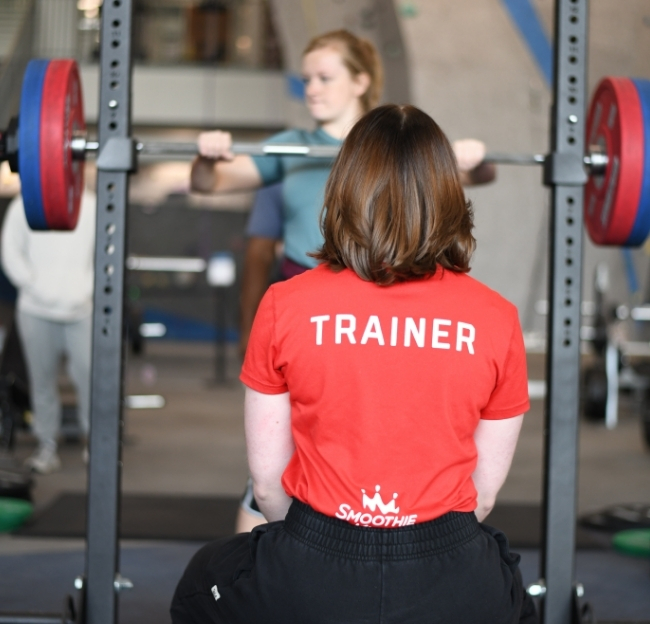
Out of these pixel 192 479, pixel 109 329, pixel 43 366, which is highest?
pixel 109 329

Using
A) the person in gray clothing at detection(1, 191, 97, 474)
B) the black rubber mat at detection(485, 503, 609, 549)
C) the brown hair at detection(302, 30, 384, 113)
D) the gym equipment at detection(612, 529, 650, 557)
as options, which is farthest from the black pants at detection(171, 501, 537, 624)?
the person in gray clothing at detection(1, 191, 97, 474)

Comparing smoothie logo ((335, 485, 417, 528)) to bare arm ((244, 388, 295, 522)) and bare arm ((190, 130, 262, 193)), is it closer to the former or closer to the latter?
bare arm ((244, 388, 295, 522))

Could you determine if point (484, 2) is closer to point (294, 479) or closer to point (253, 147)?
point (253, 147)

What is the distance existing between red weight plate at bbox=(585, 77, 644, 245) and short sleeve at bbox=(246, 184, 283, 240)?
0.82m

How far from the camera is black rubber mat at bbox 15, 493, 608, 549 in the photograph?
2.76 meters

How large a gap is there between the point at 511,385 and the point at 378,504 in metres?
0.25

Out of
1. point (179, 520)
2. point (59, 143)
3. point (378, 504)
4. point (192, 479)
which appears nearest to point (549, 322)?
point (378, 504)

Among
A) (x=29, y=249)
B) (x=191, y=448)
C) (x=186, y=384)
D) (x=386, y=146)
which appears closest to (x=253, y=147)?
(x=386, y=146)

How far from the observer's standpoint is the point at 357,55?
76.4 inches

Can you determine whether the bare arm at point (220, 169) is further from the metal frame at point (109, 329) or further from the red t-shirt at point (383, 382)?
the red t-shirt at point (383, 382)

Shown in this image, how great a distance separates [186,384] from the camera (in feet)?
22.8

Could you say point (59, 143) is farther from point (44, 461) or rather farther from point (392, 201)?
point (44, 461)

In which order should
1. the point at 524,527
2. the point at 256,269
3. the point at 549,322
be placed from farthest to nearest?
the point at 256,269
the point at 524,527
the point at 549,322

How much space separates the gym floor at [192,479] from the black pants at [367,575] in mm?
957
